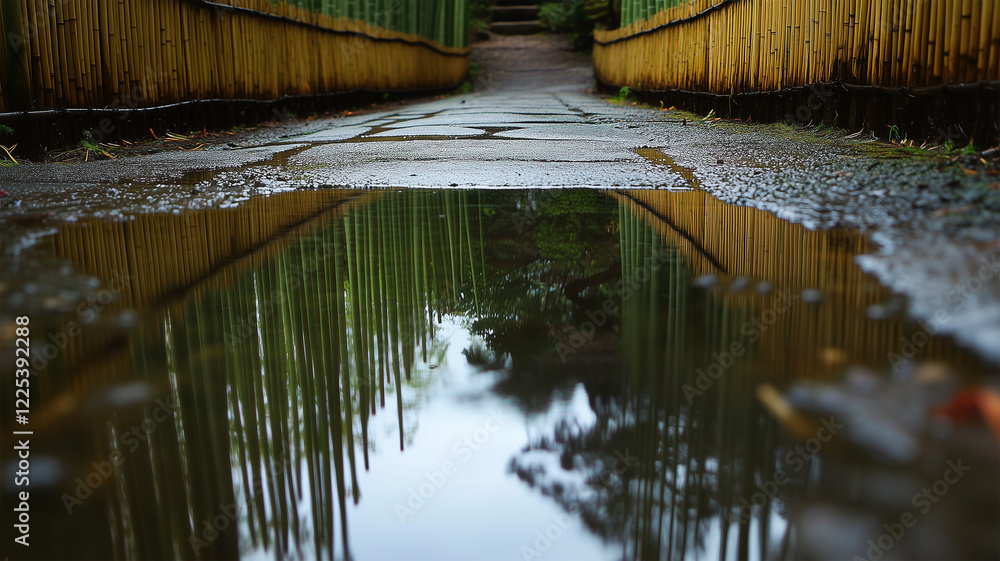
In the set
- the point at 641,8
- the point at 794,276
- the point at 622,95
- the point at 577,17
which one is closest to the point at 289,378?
the point at 794,276

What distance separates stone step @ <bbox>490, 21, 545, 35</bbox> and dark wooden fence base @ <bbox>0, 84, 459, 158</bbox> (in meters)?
10.4

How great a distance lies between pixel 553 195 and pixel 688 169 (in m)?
0.76

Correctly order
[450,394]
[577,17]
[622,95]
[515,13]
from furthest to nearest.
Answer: [515,13] → [577,17] → [622,95] → [450,394]

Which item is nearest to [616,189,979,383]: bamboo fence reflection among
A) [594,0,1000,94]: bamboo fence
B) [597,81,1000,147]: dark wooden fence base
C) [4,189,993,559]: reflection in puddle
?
[4,189,993,559]: reflection in puddle

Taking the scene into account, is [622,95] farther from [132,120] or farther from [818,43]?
[132,120]

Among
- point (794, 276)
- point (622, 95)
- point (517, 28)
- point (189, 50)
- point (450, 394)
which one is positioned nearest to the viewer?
point (450, 394)

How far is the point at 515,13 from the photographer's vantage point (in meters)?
16.8

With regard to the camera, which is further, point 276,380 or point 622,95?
point 622,95

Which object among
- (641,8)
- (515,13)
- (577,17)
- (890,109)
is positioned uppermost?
(515,13)

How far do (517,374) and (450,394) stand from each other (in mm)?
102

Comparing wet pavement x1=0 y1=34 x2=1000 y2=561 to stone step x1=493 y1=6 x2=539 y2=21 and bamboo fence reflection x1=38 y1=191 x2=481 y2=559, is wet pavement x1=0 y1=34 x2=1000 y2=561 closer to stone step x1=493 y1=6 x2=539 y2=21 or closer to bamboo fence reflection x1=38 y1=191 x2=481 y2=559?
bamboo fence reflection x1=38 y1=191 x2=481 y2=559

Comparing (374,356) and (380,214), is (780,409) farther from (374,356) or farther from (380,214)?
(380,214)

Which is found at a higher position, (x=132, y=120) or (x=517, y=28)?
(x=517, y=28)

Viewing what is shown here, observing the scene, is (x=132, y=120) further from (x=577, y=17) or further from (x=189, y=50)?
(x=577, y=17)
